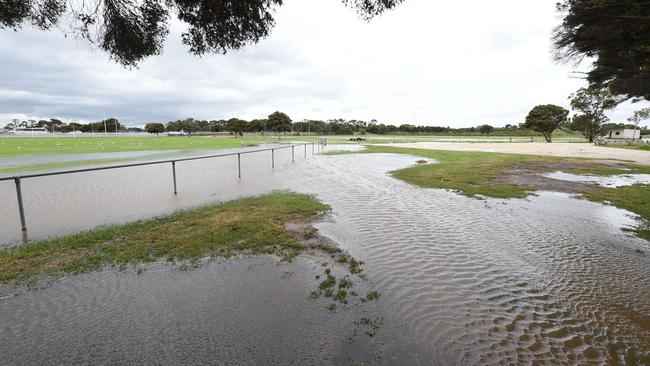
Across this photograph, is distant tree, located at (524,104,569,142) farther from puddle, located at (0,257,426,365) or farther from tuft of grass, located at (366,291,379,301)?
puddle, located at (0,257,426,365)

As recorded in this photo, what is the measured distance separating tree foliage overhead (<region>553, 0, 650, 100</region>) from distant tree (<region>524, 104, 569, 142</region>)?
61642 mm

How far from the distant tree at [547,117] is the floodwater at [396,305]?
68411 mm

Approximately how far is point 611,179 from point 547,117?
2322 inches

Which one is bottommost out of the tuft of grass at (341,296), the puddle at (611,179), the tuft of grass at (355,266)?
Answer: the puddle at (611,179)

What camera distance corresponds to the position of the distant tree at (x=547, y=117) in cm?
6238

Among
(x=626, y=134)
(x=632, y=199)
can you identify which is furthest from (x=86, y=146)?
(x=626, y=134)

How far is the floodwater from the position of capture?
2.85m

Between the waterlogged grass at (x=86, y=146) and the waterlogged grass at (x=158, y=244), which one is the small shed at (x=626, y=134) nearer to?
the waterlogged grass at (x=86, y=146)

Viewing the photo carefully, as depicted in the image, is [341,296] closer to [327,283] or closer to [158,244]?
[327,283]

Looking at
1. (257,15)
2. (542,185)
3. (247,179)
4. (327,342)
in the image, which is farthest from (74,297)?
(542,185)

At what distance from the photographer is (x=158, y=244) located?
215 inches

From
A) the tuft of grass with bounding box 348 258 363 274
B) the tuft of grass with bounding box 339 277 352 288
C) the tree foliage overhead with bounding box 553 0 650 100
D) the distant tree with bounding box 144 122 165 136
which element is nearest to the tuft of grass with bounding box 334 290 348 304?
the tuft of grass with bounding box 339 277 352 288

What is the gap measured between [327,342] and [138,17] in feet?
17.4

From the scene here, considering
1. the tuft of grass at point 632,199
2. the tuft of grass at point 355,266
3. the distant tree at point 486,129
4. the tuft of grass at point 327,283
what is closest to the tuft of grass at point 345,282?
the tuft of grass at point 327,283
